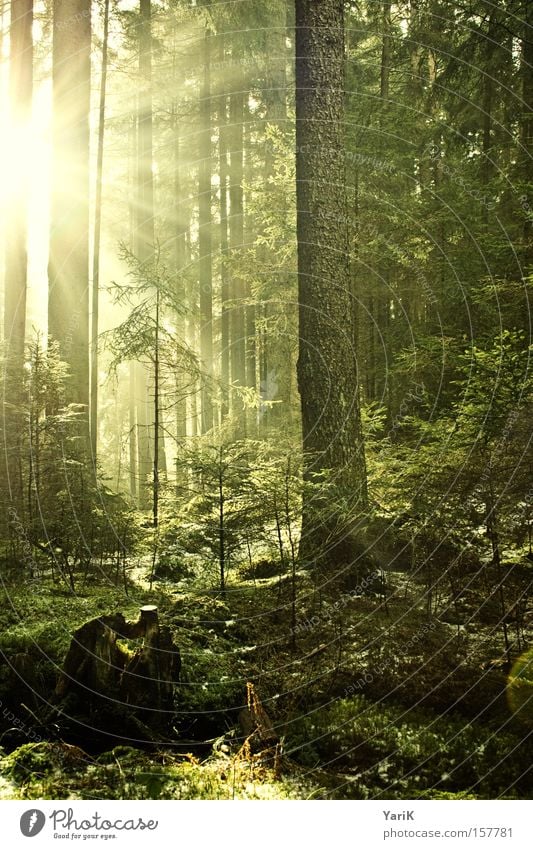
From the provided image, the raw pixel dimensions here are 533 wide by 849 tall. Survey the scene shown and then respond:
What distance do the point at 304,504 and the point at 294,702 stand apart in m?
2.41

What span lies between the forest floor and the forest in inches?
1.0

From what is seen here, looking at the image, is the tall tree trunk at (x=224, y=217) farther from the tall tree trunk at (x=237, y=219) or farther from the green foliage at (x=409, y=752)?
the green foliage at (x=409, y=752)

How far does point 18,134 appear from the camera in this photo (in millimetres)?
11953

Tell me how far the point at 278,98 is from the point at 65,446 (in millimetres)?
16589

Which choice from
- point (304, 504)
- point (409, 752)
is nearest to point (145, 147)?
point (304, 504)

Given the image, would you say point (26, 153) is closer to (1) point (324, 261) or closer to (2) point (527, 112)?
(1) point (324, 261)

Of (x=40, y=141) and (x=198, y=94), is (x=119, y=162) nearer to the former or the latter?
(x=198, y=94)

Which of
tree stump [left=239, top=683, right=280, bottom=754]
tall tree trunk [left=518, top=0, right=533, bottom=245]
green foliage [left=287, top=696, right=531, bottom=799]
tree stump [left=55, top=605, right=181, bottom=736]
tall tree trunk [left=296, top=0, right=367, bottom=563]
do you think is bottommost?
green foliage [left=287, top=696, right=531, bottom=799]

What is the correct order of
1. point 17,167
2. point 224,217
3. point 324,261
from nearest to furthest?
point 324,261 < point 17,167 < point 224,217

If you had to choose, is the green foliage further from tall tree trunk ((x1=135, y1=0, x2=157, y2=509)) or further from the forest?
tall tree trunk ((x1=135, y1=0, x2=157, y2=509))

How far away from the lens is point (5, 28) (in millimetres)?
12633

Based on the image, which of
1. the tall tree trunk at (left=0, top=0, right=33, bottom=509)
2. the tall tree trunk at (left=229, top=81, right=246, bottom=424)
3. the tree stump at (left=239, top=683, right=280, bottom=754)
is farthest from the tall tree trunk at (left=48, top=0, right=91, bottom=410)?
the tall tree trunk at (left=229, top=81, right=246, bottom=424)

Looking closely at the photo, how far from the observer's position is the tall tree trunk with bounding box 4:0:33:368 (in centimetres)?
1159
